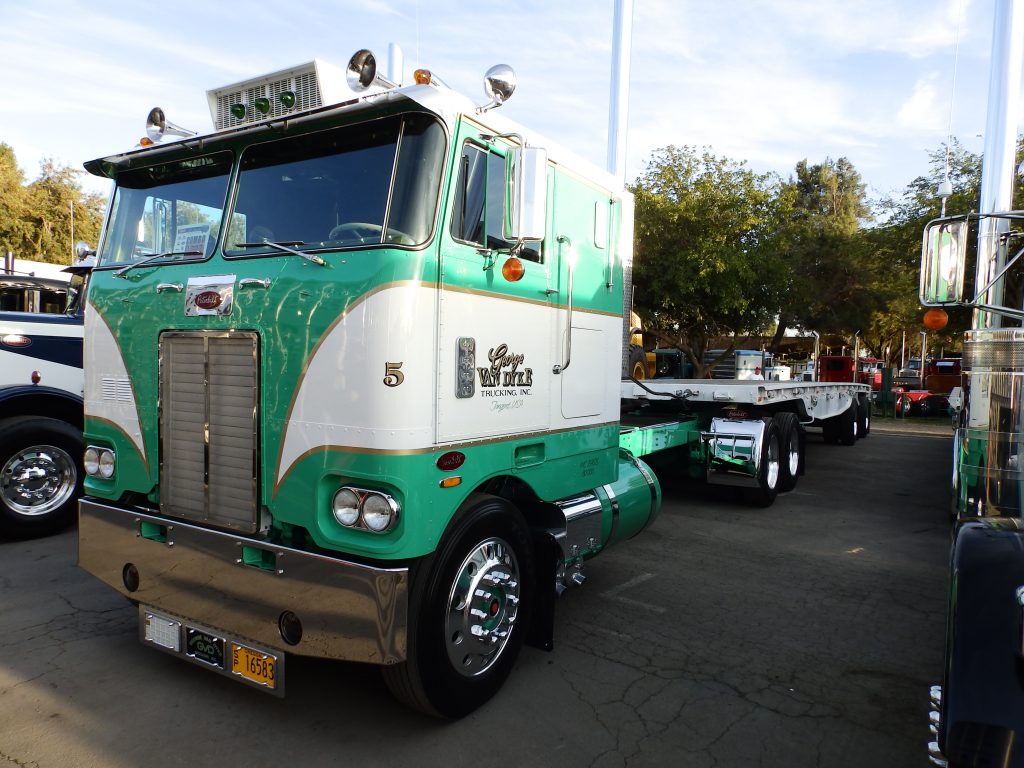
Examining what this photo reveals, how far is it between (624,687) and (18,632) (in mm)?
3612

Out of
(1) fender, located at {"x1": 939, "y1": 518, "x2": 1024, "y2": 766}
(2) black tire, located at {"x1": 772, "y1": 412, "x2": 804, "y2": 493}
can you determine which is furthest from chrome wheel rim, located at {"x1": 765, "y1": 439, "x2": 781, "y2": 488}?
(1) fender, located at {"x1": 939, "y1": 518, "x2": 1024, "y2": 766}

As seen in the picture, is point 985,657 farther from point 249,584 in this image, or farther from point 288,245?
point 288,245

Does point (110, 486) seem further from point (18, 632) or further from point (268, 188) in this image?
point (268, 188)

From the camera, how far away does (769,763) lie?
3.09 meters

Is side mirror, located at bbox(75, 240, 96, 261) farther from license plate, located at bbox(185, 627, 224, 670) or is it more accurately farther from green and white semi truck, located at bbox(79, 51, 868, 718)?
license plate, located at bbox(185, 627, 224, 670)

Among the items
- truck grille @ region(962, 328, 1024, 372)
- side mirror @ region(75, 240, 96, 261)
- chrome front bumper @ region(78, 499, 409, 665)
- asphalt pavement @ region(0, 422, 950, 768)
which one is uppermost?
side mirror @ region(75, 240, 96, 261)

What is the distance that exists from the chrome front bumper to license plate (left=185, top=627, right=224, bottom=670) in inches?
3.0

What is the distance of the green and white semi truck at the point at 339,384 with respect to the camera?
9.75 ft

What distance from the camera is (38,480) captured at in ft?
20.6

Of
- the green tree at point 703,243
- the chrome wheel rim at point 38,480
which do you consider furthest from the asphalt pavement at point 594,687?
the green tree at point 703,243

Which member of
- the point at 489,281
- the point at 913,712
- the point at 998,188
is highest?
the point at 998,188

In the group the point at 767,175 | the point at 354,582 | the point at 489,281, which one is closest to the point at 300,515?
the point at 354,582

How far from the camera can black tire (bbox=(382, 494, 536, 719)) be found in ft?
10.1

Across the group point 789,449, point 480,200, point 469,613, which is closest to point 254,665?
point 469,613
